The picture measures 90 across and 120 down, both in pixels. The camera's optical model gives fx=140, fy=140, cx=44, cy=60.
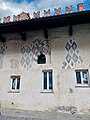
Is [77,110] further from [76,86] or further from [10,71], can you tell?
[10,71]

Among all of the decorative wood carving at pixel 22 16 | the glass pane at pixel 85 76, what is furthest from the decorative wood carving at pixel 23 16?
the glass pane at pixel 85 76

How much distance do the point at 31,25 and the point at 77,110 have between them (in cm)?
509

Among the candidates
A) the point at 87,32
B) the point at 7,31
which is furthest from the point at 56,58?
the point at 7,31

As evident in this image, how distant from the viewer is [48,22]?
7605 mm

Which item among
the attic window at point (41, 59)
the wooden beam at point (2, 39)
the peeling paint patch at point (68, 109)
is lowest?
the peeling paint patch at point (68, 109)

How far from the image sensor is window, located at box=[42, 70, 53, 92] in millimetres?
7638

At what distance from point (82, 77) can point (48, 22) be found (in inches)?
136

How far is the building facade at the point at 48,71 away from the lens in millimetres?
7176

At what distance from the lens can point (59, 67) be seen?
7691 millimetres

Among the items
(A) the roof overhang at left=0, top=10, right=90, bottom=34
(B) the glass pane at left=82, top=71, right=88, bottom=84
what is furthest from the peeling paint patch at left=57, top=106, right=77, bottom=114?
(A) the roof overhang at left=0, top=10, right=90, bottom=34

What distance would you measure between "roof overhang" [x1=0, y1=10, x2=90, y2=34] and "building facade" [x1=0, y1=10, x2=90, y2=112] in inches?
20.2

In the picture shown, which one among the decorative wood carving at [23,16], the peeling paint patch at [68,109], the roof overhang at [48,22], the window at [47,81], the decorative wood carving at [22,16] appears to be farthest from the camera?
the decorative wood carving at [23,16]

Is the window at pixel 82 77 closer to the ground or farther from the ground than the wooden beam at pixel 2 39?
closer to the ground

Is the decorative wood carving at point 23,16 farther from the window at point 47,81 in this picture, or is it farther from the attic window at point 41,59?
the window at point 47,81
